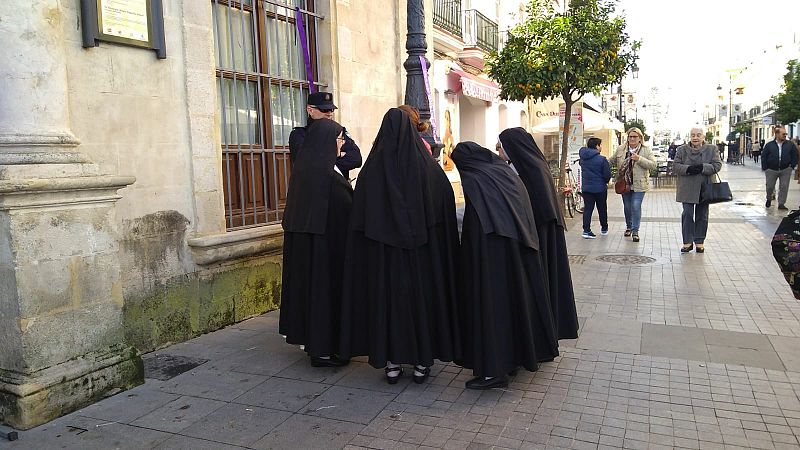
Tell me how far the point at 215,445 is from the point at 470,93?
45.6 feet

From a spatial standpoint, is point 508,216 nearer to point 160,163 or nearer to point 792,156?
point 160,163

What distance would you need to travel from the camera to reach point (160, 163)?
5.26 m

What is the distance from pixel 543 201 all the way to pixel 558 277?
2.09ft

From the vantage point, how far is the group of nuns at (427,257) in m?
4.25

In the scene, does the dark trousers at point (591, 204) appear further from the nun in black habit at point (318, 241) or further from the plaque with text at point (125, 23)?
the plaque with text at point (125, 23)

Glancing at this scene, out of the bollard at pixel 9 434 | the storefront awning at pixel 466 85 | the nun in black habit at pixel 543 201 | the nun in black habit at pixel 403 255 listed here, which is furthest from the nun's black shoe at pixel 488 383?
the storefront awning at pixel 466 85

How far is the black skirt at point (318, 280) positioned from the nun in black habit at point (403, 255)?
263 millimetres

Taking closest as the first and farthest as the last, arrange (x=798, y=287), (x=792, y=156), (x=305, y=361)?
1. (x=798, y=287)
2. (x=305, y=361)
3. (x=792, y=156)

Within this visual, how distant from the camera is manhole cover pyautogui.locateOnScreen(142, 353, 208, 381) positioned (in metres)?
4.72

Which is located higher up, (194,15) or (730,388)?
(194,15)

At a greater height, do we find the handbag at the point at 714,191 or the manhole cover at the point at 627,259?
the handbag at the point at 714,191

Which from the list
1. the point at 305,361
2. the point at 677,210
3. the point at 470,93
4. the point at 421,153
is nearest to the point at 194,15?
the point at 421,153

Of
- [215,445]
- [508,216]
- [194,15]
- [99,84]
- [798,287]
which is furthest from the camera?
[194,15]

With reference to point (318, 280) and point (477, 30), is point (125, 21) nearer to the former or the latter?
point (318, 280)
